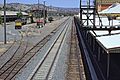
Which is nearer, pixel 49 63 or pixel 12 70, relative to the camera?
pixel 12 70

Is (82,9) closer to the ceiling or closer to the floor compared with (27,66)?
closer to the ceiling

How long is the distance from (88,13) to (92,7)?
3.57 feet

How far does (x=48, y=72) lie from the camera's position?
856 inches

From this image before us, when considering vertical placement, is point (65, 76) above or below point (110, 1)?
below

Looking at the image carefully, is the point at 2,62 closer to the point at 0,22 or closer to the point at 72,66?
the point at 72,66

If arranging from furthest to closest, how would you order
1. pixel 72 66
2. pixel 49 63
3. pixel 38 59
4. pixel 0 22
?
pixel 0 22 → pixel 38 59 → pixel 49 63 → pixel 72 66

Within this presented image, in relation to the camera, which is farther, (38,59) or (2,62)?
(38,59)

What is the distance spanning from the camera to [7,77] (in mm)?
19828

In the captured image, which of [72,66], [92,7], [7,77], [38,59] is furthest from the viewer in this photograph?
[92,7]

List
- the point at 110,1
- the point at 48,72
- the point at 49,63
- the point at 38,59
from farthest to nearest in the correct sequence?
1. the point at 110,1
2. the point at 38,59
3. the point at 49,63
4. the point at 48,72

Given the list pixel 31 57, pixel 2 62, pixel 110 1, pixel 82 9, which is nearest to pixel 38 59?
pixel 31 57

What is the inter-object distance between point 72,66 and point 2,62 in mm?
6021

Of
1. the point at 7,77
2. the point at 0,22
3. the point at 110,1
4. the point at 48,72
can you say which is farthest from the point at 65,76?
the point at 0,22

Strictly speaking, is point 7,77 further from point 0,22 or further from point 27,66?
point 0,22
